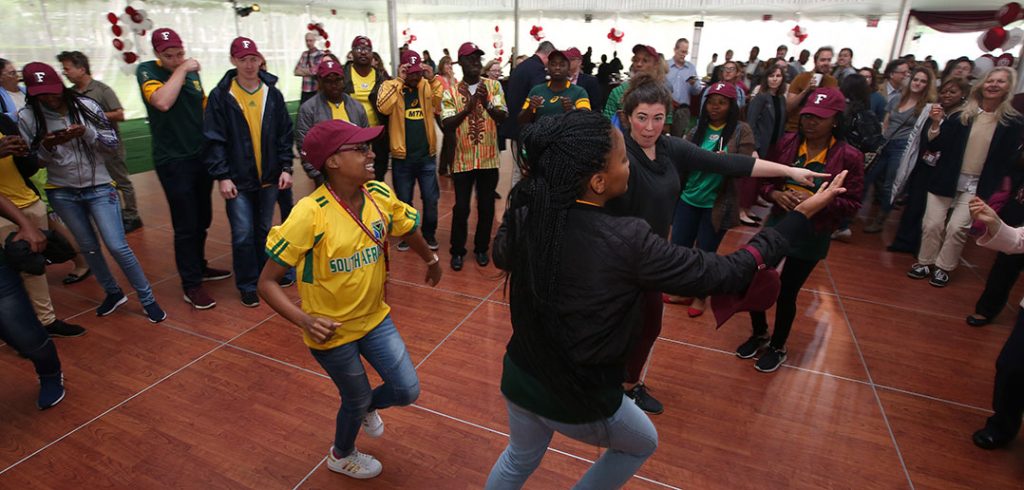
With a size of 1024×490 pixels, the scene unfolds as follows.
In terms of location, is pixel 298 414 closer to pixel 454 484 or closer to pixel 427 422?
pixel 427 422

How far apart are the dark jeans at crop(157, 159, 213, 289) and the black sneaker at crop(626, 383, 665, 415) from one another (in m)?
3.37

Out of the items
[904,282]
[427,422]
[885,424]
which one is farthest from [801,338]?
[427,422]

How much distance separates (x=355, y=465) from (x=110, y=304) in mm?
2775

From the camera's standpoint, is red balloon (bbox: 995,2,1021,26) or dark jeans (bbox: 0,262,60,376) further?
red balloon (bbox: 995,2,1021,26)

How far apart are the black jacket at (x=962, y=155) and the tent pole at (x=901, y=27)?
9195 millimetres

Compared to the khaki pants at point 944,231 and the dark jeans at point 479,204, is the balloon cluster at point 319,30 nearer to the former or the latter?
the dark jeans at point 479,204

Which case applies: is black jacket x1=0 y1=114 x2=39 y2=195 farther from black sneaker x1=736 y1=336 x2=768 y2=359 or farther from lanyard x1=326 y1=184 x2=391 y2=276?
black sneaker x1=736 y1=336 x2=768 y2=359

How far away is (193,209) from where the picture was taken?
3.98 metres

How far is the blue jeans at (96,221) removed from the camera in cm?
354

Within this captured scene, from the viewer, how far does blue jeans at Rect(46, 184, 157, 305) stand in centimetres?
354

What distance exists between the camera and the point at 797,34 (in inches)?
513

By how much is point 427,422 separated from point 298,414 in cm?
71

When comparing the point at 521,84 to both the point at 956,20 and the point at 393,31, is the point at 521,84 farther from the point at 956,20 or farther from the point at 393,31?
the point at 956,20

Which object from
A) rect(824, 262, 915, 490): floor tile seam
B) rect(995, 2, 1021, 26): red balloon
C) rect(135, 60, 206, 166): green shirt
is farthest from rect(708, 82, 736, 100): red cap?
rect(995, 2, 1021, 26): red balloon
